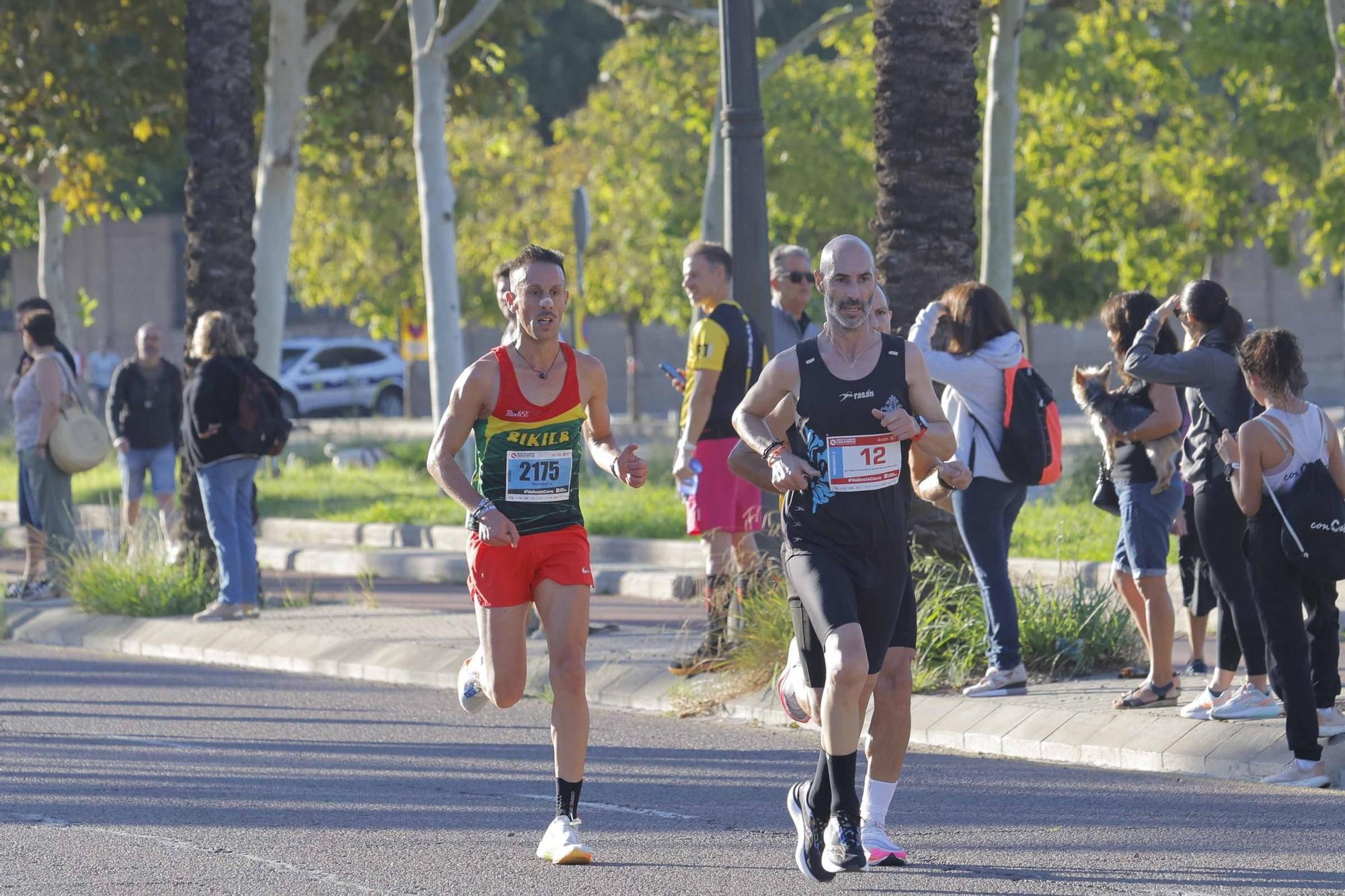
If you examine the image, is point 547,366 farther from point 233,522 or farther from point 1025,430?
point 233,522

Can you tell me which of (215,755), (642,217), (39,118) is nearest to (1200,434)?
(215,755)

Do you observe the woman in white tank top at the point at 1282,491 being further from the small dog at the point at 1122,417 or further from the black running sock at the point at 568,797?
the black running sock at the point at 568,797

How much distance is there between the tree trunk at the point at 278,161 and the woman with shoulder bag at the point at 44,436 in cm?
431

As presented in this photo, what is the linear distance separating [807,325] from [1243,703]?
11.7ft

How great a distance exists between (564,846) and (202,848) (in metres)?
1.21

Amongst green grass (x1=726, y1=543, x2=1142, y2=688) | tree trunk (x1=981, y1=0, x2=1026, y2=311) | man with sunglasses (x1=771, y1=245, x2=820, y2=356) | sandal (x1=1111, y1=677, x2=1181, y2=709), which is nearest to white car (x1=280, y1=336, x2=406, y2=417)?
tree trunk (x1=981, y1=0, x2=1026, y2=311)

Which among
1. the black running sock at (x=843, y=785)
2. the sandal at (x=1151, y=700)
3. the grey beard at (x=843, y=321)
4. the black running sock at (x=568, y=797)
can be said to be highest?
the grey beard at (x=843, y=321)

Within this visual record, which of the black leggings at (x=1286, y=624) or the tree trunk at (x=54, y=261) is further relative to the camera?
the tree trunk at (x=54, y=261)

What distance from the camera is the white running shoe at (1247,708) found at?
834 centimetres

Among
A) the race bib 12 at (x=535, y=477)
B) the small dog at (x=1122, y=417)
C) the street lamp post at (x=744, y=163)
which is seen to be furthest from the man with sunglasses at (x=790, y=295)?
the race bib 12 at (x=535, y=477)

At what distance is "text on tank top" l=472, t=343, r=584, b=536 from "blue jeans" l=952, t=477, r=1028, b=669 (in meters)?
2.77

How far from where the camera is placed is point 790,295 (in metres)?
10.8

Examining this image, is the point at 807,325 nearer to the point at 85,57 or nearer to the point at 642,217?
the point at 85,57

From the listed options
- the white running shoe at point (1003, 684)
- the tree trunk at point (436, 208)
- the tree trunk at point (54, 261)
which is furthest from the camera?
the tree trunk at point (54, 261)
